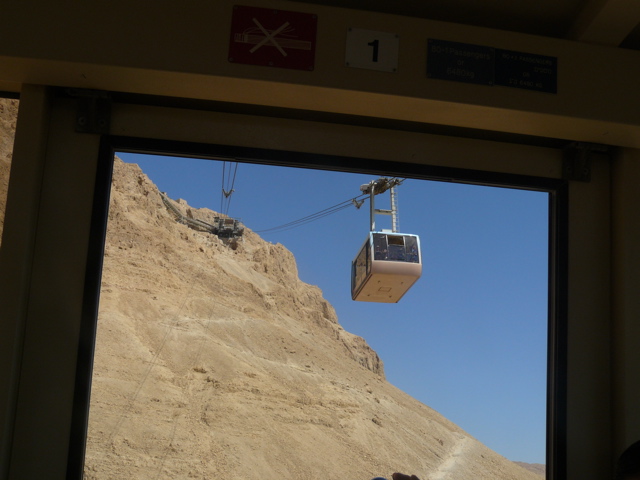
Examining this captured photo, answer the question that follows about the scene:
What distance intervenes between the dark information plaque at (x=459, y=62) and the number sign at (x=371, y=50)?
151 mm

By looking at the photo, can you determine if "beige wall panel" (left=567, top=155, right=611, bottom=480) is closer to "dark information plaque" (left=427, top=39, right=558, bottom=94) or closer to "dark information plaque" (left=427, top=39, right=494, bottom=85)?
"dark information plaque" (left=427, top=39, right=558, bottom=94)

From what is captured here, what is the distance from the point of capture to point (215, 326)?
73.0ft

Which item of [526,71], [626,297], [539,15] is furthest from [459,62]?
[626,297]

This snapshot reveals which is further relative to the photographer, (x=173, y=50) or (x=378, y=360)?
(x=378, y=360)

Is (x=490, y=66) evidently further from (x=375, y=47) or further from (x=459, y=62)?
(x=375, y=47)

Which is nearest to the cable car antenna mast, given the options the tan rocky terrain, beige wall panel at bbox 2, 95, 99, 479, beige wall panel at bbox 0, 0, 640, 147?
beige wall panel at bbox 0, 0, 640, 147

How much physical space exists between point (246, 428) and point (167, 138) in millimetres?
17334

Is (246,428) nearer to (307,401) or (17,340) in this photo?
(307,401)

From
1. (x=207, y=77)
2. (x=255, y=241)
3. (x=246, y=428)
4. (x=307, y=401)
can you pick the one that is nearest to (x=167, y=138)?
(x=207, y=77)

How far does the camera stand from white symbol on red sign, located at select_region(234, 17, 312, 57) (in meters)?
2.62

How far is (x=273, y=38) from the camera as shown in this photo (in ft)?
8.72

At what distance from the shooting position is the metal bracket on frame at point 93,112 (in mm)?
2826

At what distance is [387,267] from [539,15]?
5380mm

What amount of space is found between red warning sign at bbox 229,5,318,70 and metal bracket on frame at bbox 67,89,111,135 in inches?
25.2
